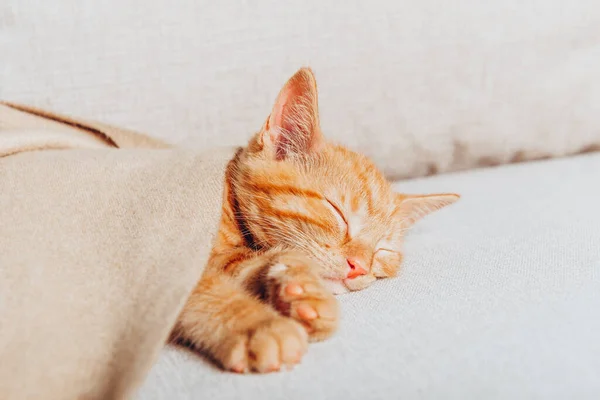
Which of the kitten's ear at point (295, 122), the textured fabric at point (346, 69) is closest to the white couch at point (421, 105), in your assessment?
the textured fabric at point (346, 69)

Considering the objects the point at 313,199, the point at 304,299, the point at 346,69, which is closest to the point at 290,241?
the point at 313,199

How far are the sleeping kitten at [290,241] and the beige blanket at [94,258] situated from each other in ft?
0.27

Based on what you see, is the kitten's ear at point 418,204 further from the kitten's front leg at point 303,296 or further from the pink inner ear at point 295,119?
the kitten's front leg at point 303,296

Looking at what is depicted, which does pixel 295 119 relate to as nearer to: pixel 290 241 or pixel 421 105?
pixel 290 241

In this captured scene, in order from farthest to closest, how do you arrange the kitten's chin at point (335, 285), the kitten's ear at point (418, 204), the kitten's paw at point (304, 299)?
the kitten's ear at point (418, 204)
the kitten's chin at point (335, 285)
the kitten's paw at point (304, 299)

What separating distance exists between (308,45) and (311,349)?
3.19 feet

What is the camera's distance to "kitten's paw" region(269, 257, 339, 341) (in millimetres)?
876

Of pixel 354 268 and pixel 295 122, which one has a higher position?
pixel 295 122

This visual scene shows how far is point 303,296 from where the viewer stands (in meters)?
0.91

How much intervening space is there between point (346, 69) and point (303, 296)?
91 centimetres

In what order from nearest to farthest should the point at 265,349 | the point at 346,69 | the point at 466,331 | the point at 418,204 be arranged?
the point at 265,349 < the point at 466,331 < the point at 418,204 < the point at 346,69

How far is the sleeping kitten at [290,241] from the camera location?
85 cm

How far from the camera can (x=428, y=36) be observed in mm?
1686

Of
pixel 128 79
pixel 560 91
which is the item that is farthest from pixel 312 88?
pixel 560 91
